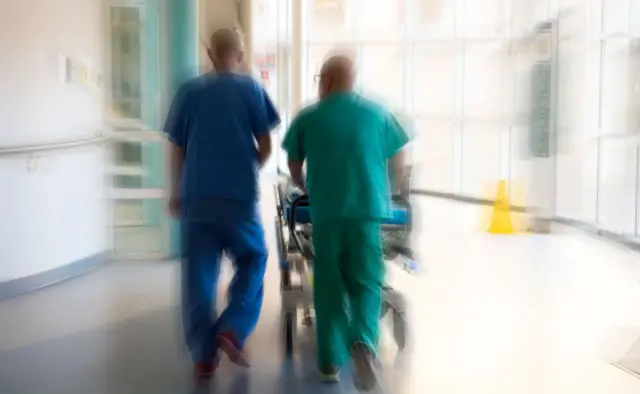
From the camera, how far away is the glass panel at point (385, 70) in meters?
11.7

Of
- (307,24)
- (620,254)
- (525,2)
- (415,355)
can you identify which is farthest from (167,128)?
(307,24)

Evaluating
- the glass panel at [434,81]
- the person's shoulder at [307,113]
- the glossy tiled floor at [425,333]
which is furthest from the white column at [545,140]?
the person's shoulder at [307,113]

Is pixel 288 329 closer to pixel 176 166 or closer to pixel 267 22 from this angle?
pixel 176 166

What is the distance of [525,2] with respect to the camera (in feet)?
30.8

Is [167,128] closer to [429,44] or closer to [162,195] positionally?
[162,195]

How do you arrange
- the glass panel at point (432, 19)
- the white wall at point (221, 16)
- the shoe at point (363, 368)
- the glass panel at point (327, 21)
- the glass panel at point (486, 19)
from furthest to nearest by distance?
1. the glass panel at point (327, 21)
2. the glass panel at point (432, 19)
3. the glass panel at point (486, 19)
4. the white wall at point (221, 16)
5. the shoe at point (363, 368)

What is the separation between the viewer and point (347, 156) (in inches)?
136

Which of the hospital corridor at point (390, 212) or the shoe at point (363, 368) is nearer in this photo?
the shoe at point (363, 368)

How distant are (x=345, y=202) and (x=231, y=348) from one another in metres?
0.79

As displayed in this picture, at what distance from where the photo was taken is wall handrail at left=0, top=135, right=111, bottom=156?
5.07 meters

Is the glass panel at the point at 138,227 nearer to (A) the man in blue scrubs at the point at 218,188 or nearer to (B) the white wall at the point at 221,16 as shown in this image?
(B) the white wall at the point at 221,16

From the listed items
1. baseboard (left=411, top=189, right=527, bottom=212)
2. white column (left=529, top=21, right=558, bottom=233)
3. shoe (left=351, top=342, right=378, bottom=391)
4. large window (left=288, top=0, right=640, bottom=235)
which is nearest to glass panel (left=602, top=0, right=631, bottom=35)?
large window (left=288, top=0, right=640, bottom=235)

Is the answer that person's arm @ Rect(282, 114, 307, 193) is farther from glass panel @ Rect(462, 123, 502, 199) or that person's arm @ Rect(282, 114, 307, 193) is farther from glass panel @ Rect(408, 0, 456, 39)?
glass panel @ Rect(408, 0, 456, 39)

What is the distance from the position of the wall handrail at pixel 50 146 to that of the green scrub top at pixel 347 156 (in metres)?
2.30
